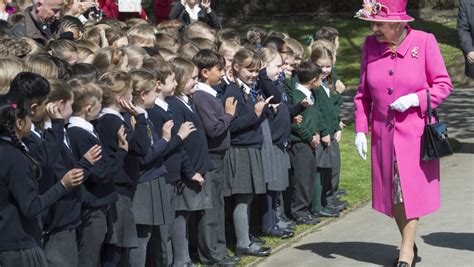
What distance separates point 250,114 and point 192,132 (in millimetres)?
921

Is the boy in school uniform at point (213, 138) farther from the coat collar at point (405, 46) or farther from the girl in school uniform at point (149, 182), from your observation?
the coat collar at point (405, 46)

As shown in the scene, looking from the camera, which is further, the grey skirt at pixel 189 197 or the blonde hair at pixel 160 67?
the grey skirt at pixel 189 197

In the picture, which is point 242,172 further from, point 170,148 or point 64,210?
point 64,210

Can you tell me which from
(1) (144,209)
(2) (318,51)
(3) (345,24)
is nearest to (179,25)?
(2) (318,51)

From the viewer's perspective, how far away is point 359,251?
994cm

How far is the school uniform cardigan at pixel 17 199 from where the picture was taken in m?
6.39

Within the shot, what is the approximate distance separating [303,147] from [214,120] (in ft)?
7.18

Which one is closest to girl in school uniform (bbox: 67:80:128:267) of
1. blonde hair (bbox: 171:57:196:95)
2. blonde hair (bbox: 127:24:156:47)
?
blonde hair (bbox: 171:57:196:95)

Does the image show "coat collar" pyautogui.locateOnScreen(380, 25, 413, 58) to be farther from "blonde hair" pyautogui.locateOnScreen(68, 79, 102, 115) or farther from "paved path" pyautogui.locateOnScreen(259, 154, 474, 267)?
"blonde hair" pyautogui.locateOnScreen(68, 79, 102, 115)

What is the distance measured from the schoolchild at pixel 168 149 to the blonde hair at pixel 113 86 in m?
0.53

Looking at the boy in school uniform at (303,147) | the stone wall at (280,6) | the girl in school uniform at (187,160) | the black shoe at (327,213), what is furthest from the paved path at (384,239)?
the stone wall at (280,6)

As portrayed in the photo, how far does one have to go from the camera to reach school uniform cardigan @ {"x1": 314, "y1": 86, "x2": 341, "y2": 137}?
458 inches

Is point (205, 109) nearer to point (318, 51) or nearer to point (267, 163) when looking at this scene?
point (267, 163)

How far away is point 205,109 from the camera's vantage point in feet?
30.7
